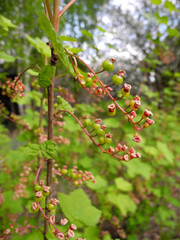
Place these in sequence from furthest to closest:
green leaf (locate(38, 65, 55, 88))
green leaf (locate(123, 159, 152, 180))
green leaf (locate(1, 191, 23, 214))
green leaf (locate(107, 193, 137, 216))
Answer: green leaf (locate(123, 159, 152, 180)), green leaf (locate(107, 193, 137, 216)), green leaf (locate(1, 191, 23, 214)), green leaf (locate(38, 65, 55, 88))

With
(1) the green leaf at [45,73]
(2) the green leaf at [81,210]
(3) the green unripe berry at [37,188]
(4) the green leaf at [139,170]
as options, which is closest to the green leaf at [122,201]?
(4) the green leaf at [139,170]

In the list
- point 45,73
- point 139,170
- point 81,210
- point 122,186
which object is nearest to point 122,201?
point 122,186

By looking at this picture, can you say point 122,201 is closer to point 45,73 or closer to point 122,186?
point 122,186

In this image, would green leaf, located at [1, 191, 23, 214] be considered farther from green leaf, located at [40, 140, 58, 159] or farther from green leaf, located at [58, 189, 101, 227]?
green leaf, located at [40, 140, 58, 159]

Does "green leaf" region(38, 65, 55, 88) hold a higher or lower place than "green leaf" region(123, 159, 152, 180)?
higher

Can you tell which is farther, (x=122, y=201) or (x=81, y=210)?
(x=122, y=201)

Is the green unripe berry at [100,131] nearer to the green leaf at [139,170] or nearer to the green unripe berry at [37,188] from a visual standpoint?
the green unripe berry at [37,188]

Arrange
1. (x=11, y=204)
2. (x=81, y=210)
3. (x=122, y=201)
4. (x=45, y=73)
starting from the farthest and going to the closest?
1. (x=122, y=201)
2. (x=11, y=204)
3. (x=81, y=210)
4. (x=45, y=73)

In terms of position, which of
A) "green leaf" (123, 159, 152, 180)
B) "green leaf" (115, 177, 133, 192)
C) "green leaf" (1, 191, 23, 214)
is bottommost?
"green leaf" (115, 177, 133, 192)

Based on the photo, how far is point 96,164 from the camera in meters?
2.69

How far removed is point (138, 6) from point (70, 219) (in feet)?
16.7

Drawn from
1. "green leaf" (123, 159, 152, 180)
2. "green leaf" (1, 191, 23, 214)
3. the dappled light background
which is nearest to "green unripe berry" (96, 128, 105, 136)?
the dappled light background

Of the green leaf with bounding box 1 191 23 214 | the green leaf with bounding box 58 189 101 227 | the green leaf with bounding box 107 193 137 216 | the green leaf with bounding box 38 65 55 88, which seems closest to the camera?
the green leaf with bounding box 38 65 55 88

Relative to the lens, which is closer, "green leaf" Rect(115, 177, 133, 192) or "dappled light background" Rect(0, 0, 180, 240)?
"dappled light background" Rect(0, 0, 180, 240)
